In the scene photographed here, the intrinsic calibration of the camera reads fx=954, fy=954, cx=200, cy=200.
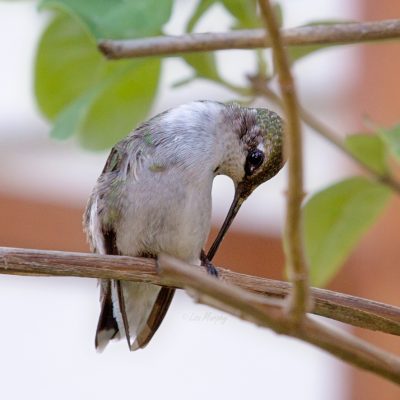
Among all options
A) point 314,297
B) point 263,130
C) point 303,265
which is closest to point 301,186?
point 303,265

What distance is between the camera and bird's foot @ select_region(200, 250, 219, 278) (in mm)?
1345

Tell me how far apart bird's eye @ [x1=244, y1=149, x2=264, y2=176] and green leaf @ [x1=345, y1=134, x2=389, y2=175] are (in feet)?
1.44

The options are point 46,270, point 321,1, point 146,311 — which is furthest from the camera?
point 321,1

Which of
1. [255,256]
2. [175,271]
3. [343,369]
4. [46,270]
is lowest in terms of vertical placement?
[343,369]

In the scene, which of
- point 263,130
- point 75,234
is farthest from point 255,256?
point 263,130

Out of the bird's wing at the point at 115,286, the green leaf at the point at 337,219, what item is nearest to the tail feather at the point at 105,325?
the bird's wing at the point at 115,286

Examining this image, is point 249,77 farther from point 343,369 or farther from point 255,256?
point 343,369

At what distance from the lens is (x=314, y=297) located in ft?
3.04

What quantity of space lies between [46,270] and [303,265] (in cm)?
35

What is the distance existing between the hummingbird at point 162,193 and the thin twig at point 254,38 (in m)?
0.65

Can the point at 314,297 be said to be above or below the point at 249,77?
below

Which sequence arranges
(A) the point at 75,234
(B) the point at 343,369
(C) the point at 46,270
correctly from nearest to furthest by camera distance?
(C) the point at 46,270 → (A) the point at 75,234 → (B) the point at 343,369

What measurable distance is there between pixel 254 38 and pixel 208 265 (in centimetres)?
70

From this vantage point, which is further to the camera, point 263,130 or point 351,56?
point 351,56
